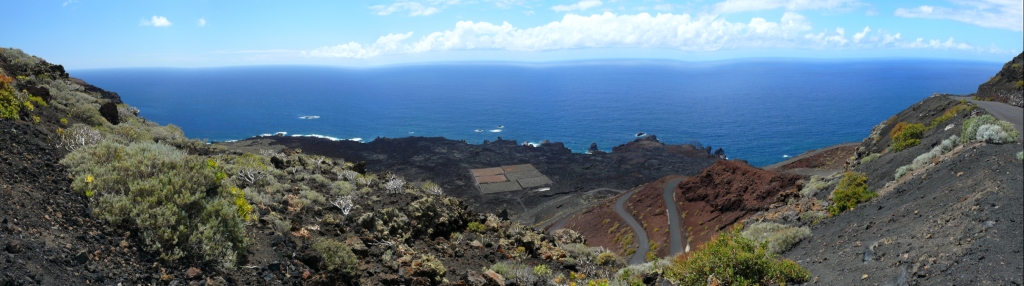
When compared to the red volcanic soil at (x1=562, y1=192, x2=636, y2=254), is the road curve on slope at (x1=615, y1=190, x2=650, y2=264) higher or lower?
higher

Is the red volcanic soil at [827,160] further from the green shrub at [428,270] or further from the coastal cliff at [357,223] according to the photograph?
the green shrub at [428,270]

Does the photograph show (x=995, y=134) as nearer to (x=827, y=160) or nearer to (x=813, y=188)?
(x=813, y=188)

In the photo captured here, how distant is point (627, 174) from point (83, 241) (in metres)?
60.4

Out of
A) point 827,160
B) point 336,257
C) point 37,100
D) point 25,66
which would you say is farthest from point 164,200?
point 827,160

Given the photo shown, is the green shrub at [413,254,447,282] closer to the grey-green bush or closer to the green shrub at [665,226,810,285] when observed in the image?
the green shrub at [665,226,810,285]

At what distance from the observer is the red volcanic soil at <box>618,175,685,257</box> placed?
96.5 feet

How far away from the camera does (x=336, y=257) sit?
9523 mm

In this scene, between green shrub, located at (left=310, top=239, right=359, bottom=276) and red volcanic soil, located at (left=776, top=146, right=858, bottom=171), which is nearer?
green shrub, located at (left=310, top=239, right=359, bottom=276)

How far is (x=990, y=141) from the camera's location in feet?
55.6

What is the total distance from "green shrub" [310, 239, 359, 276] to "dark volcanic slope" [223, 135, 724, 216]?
1615 inches

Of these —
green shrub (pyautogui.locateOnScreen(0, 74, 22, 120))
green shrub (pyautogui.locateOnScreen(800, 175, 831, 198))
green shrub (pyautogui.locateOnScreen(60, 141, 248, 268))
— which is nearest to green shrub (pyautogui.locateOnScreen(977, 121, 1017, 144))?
green shrub (pyautogui.locateOnScreen(800, 175, 831, 198))

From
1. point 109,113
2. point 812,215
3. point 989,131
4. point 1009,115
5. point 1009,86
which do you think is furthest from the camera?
point 1009,86

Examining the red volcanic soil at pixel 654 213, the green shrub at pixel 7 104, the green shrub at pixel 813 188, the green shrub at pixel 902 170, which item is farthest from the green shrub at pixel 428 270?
the green shrub at pixel 813 188

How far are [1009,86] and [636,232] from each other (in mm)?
29874
